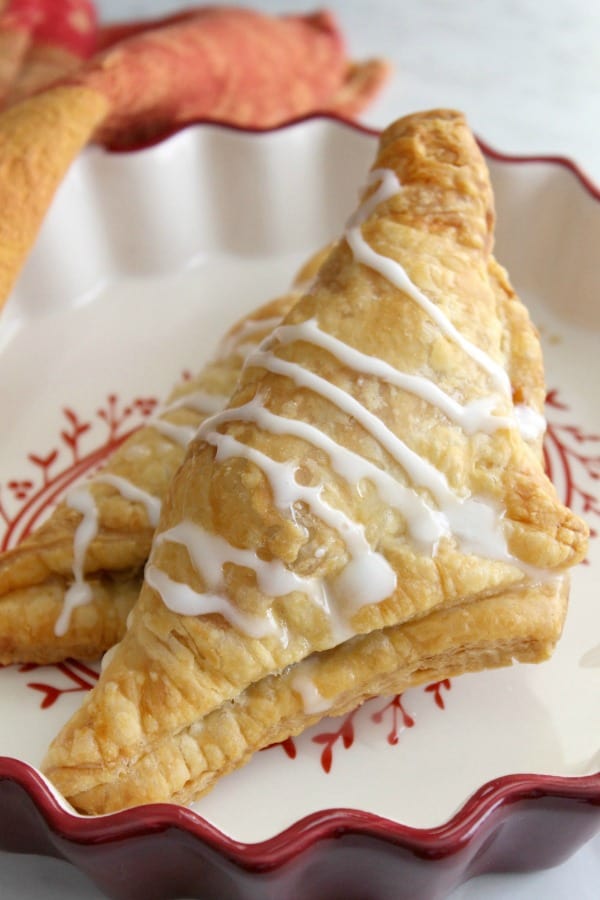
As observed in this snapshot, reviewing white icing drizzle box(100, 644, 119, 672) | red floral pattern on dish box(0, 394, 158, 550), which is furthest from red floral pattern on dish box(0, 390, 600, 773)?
white icing drizzle box(100, 644, 119, 672)

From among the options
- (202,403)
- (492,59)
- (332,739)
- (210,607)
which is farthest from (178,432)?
(492,59)

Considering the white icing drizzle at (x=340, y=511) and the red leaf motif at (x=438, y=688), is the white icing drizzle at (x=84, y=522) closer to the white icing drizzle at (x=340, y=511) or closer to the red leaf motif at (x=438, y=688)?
the white icing drizzle at (x=340, y=511)

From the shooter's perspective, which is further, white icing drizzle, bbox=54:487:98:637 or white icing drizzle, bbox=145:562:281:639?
white icing drizzle, bbox=54:487:98:637

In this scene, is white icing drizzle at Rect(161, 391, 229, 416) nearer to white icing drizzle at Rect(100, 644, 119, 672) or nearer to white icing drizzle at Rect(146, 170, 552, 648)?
white icing drizzle at Rect(146, 170, 552, 648)

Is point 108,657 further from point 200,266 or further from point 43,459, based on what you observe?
point 200,266

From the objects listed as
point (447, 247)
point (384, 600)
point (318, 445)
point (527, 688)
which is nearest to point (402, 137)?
point (447, 247)

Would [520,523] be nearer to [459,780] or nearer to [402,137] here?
[459,780]
